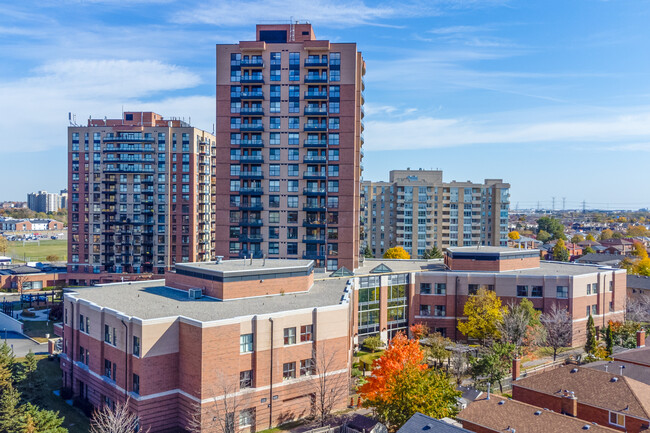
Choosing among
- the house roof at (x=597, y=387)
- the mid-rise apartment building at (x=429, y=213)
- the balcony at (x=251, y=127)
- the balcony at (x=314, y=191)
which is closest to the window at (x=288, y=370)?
the house roof at (x=597, y=387)

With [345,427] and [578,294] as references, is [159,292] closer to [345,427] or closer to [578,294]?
[345,427]

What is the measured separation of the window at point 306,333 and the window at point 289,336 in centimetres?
80

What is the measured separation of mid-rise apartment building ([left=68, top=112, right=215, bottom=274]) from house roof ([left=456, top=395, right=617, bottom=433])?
270 feet

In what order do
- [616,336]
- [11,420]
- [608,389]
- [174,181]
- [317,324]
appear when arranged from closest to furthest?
[11,420]
[608,389]
[317,324]
[616,336]
[174,181]

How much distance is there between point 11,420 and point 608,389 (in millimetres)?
45630

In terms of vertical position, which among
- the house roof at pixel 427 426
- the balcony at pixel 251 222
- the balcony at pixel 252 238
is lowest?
the house roof at pixel 427 426

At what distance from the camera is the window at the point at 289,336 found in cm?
4256

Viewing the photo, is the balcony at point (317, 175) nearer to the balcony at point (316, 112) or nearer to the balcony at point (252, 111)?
the balcony at point (316, 112)

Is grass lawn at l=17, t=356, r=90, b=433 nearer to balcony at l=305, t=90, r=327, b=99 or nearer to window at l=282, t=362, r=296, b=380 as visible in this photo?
window at l=282, t=362, r=296, b=380

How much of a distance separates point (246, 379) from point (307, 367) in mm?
5908

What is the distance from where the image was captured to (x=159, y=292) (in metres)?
53.2

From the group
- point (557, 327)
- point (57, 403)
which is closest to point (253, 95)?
point (57, 403)

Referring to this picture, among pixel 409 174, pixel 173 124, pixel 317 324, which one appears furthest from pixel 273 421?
pixel 409 174

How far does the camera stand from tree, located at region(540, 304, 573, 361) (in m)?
60.3
